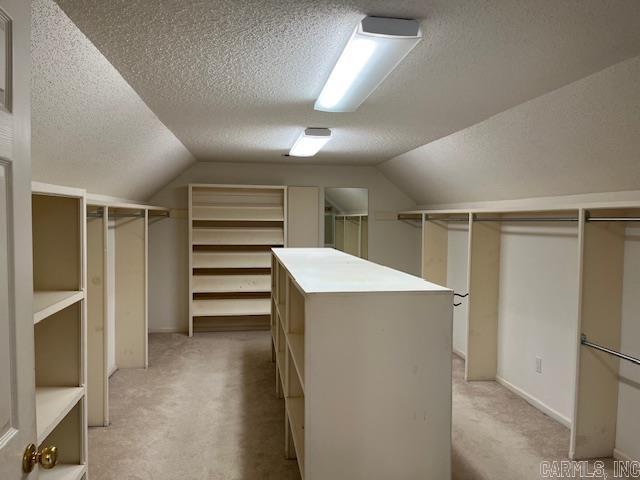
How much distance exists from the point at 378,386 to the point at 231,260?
170 inches

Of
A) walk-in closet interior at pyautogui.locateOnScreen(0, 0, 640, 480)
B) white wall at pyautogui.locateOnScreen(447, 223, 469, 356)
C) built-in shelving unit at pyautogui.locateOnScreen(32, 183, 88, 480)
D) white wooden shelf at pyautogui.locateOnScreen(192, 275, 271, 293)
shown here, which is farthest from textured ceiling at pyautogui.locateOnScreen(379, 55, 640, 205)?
white wooden shelf at pyautogui.locateOnScreen(192, 275, 271, 293)

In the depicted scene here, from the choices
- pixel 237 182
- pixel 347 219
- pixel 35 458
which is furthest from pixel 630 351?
pixel 237 182

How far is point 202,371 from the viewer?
173 inches

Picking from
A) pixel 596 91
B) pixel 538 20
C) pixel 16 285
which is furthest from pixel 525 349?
pixel 16 285

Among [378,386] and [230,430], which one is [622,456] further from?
[230,430]

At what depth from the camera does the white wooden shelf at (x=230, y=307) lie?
5.66 metres

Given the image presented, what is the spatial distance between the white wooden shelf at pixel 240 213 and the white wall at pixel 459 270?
2171 mm

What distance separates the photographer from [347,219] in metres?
6.48

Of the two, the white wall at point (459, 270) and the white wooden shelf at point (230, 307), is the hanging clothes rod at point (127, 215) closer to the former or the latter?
the white wooden shelf at point (230, 307)

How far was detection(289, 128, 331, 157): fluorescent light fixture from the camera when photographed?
3689mm

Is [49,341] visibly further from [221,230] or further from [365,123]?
[221,230]

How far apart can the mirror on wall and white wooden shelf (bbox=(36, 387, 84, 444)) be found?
459cm

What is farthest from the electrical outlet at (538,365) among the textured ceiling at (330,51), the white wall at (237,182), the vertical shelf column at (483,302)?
the white wall at (237,182)

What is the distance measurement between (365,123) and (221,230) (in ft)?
9.68
